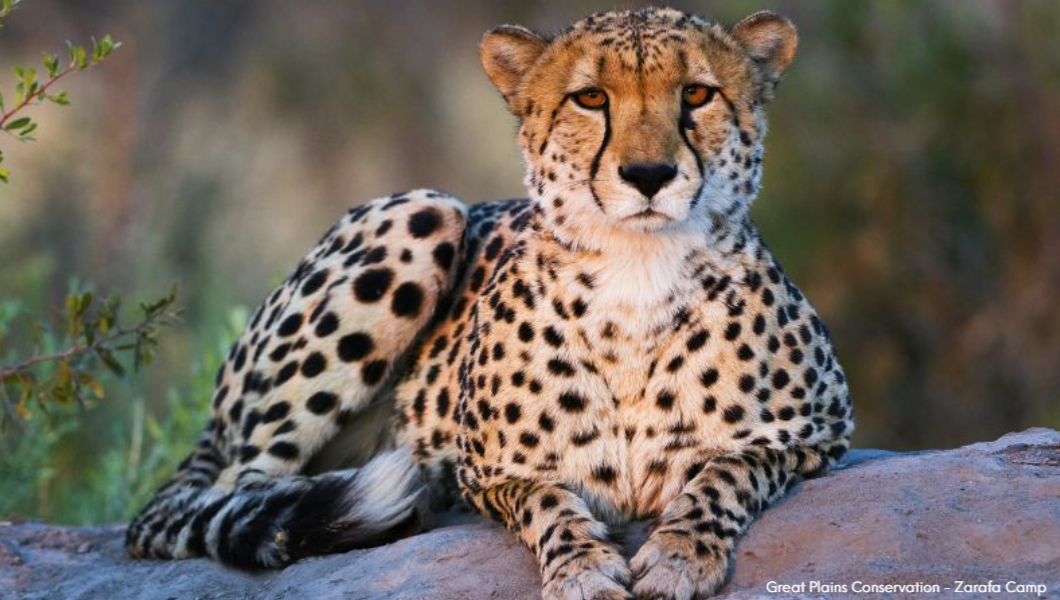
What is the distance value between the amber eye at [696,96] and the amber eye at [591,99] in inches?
6.1

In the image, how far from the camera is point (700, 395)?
323 centimetres

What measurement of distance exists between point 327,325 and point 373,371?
15cm

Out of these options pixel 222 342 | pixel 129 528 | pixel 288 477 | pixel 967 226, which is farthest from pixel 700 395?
pixel 967 226

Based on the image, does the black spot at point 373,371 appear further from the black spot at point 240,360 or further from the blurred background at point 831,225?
the blurred background at point 831,225

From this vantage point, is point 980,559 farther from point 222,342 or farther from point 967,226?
point 967,226

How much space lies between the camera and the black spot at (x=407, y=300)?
3980 mm

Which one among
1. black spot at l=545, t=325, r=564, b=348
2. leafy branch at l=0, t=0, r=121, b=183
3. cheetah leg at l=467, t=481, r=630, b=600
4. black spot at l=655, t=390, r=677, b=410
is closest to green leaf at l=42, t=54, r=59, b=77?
leafy branch at l=0, t=0, r=121, b=183

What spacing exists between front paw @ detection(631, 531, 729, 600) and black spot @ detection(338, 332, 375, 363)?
120 centimetres

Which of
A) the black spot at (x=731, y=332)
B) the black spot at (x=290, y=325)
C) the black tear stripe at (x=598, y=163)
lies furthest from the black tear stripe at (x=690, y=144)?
the black spot at (x=290, y=325)

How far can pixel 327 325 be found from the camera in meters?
3.98

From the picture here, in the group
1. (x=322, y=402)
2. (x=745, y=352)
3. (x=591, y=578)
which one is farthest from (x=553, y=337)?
(x=322, y=402)

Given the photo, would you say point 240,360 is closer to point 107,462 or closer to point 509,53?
point 107,462

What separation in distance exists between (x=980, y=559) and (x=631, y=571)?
591mm

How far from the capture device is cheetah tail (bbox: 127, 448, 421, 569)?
3420mm
